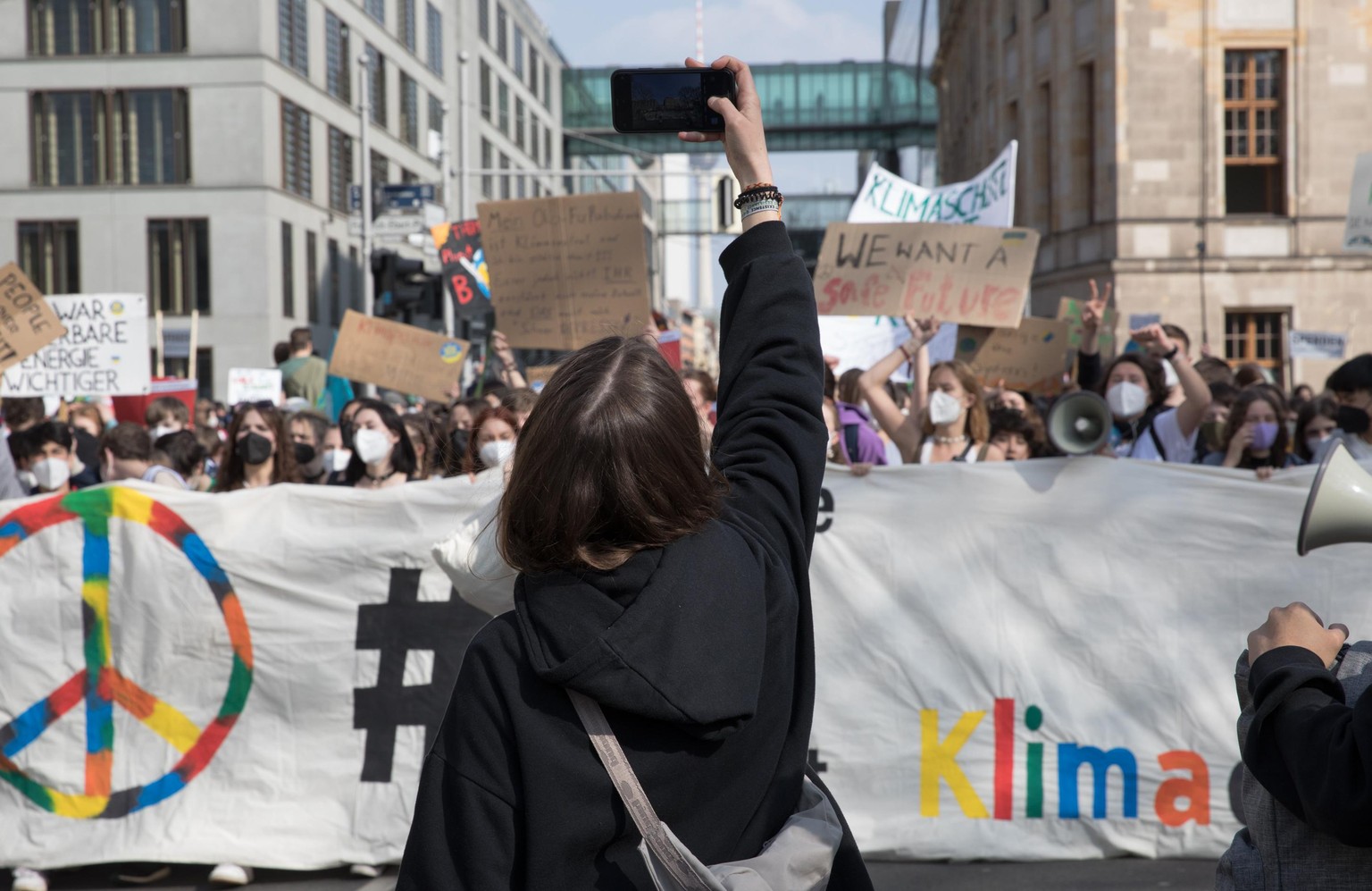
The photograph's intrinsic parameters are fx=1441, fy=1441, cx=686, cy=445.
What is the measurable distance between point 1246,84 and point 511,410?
78.7 ft

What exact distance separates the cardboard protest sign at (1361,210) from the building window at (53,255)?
1152 inches

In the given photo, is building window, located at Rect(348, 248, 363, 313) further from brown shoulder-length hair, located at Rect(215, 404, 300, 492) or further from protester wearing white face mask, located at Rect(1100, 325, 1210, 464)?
protester wearing white face mask, located at Rect(1100, 325, 1210, 464)

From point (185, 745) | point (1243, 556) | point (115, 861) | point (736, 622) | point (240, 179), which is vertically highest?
point (240, 179)

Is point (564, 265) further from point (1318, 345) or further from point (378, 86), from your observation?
point (378, 86)

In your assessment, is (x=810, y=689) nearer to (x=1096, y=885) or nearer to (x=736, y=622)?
(x=736, y=622)

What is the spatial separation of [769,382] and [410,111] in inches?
1682

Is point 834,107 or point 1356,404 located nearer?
point 1356,404

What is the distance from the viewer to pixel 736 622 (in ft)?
5.79

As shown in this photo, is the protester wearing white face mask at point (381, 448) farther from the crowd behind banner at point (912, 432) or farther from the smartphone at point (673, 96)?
the smartphone at point (673, 96)

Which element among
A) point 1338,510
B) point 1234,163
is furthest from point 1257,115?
point 1338,510

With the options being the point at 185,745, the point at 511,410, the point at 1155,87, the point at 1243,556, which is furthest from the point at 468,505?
the point at 1155,87

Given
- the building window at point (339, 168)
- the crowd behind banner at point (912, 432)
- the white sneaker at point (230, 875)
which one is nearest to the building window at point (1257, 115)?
the crowd behind banner at point (912, 432)

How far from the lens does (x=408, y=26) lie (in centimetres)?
4231

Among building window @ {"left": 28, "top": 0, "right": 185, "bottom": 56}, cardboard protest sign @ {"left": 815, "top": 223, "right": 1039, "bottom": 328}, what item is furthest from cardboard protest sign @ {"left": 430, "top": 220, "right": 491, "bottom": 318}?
building window @ {"left": 28, "top": 0, "right": 185, "bottom": 56}
